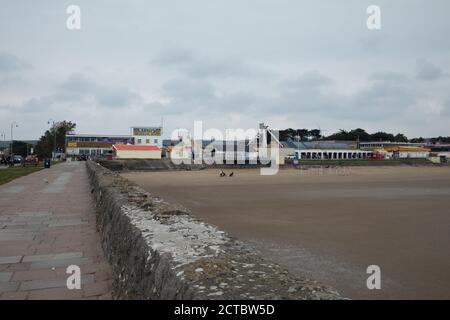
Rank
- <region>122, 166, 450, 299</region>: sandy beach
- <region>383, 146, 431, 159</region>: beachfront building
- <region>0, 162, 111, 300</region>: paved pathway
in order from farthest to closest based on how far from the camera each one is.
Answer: <region>383, 146, 431, 159</region>: beachfront building → <region>122, 166, 450, 299</region>: sandy beach → <region>0, 162, 111, 300</region>: paved pathway

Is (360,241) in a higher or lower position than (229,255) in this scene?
lower

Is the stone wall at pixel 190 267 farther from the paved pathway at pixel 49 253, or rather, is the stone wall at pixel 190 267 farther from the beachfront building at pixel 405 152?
the beachfront building at pixel 405 152

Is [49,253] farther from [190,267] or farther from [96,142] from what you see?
[96,142]

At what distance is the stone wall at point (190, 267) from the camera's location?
2.49 metres

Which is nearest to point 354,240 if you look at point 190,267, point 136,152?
point 190,267

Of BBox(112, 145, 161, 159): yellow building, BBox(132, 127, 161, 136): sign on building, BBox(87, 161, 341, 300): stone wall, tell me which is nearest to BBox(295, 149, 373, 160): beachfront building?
BBox(132, 127, 161, 136): sign on building

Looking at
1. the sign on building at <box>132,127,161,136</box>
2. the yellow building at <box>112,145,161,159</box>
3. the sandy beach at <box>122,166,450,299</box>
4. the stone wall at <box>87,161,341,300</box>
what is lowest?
the sandy beach at <box>122,166,450,299</box>

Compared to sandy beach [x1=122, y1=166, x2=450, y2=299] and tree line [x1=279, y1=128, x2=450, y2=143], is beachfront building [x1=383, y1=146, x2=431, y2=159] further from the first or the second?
sandy beach [x1=122, y1=166, x2=450, y2=299]

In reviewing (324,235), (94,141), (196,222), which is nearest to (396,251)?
(324,235)

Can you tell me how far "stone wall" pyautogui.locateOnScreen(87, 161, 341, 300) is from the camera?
2494 millimetres

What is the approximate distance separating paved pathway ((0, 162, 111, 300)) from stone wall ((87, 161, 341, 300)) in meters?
0.42
